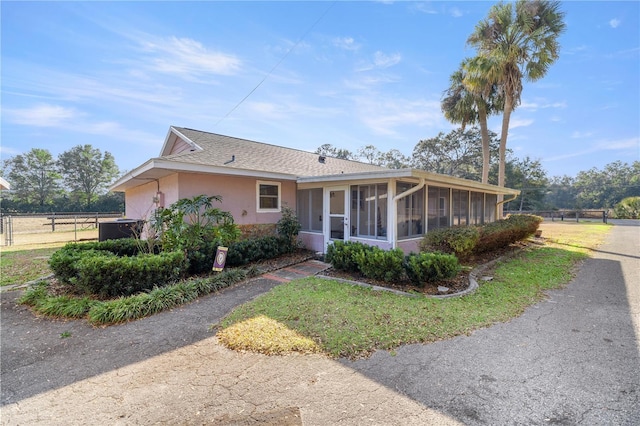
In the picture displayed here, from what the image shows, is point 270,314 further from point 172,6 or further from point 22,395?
point 172,6

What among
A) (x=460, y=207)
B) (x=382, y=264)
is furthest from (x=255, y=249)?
(x=460, y=207)

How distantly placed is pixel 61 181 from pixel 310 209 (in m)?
43.5

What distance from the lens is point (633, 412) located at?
2330 millimetres

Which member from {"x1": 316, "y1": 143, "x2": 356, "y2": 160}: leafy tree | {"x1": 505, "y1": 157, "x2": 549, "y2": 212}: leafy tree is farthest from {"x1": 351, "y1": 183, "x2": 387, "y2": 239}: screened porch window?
{"x1": 316, "y1": 143, "x2": 356, "y2": 160}: leafy tree

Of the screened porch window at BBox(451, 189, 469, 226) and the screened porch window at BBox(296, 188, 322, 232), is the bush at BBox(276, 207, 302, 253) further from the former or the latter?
the screened porch window at BBox(451, 189, 469, 226)

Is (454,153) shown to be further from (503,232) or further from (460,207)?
(503,232)

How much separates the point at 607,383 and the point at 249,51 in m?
11.8

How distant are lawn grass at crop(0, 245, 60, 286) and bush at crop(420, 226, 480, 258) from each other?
9977mm

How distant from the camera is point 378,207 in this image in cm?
793

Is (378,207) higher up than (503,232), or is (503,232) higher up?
(378,207)

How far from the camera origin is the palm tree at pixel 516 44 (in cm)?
1331

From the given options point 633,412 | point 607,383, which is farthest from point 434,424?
point 607,383

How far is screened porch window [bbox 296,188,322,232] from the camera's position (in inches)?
373

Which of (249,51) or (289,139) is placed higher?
(249,51)
